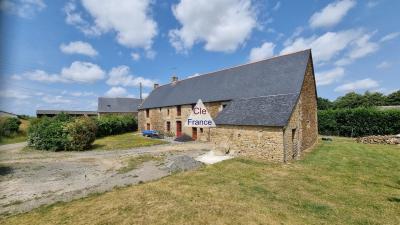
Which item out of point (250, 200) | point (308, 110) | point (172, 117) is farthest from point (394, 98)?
point (250, 200)

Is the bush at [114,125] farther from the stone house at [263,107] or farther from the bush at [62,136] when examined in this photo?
the stone house at [263,107]

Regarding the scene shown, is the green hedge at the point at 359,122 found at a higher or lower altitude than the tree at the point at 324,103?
lower

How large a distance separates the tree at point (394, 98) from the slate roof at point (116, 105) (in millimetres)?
54903

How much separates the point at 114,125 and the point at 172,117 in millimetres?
8647

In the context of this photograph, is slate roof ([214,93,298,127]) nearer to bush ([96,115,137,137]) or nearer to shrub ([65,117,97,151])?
shrub ([65,117,97,151])

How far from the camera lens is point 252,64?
1925 centimetres

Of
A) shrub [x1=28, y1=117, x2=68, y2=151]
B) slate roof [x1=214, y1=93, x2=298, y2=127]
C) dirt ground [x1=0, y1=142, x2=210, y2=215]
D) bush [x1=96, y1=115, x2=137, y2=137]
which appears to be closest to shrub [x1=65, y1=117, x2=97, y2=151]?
shrub [x1=28, y1=117, x2=68, y2=151]

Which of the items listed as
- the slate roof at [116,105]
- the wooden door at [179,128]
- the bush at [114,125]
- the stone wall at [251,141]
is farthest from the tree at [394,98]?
the slate roof at [116,105]

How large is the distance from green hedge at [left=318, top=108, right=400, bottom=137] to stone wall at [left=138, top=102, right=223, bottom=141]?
12.1 meters

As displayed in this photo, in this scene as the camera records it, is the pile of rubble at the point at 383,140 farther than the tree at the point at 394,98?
No

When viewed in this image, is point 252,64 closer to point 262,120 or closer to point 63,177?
point 262,120

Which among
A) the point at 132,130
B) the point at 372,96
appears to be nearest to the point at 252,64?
the point at 132,130

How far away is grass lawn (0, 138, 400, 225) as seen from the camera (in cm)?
529

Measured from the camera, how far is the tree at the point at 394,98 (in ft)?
152
